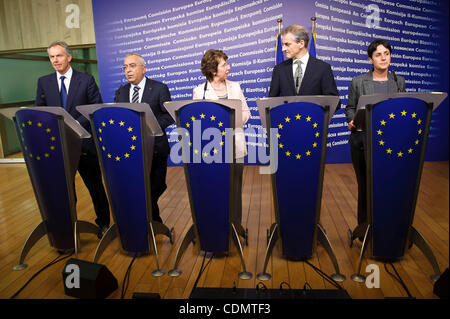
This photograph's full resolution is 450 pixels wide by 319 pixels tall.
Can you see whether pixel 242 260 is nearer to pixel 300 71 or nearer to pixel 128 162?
pixel 128 162

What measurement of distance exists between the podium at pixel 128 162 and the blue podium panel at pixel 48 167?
0.98ft

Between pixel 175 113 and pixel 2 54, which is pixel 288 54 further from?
pixel 2 54

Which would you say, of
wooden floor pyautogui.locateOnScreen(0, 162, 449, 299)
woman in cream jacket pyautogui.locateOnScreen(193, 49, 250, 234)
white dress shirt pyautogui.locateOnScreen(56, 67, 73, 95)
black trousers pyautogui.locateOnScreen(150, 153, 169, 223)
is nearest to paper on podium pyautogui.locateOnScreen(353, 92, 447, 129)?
woman in cream jacket pyautogui.locateOnScreen(193, 49, 250, 234)

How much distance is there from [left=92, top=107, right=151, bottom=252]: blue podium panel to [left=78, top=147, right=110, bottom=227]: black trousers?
2.35ft

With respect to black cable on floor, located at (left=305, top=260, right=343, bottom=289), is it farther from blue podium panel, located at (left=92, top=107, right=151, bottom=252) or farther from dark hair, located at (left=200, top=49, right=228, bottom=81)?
dark hair, located at (left=200, top=49, right=228, bottom=81)

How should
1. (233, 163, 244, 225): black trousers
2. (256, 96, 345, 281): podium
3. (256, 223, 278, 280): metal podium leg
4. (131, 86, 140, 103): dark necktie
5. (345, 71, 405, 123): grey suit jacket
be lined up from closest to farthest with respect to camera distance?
(256, 96, 345, 281): podium, (256, 223, 278, 280): metal podium leg, (345, 71, 405, 123): grey suit jacket, (233, 163, 244, 225): black trousers, (131, 86, 140, 103): dark necktie

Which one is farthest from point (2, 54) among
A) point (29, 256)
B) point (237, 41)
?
point (29, 256)

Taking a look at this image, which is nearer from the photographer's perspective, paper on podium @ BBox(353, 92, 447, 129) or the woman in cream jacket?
paper on podium @ BBox(353, 92, 447, 129)

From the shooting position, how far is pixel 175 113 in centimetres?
232

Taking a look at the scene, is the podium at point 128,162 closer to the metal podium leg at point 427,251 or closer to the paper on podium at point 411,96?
the paper on podium at point 411,96

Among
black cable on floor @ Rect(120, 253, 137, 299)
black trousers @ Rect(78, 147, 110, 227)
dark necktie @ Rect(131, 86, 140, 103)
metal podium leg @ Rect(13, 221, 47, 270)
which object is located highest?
dark necktie @ Rect(131, 86, 140, 103)

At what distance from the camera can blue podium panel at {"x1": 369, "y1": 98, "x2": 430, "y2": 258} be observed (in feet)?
7.10

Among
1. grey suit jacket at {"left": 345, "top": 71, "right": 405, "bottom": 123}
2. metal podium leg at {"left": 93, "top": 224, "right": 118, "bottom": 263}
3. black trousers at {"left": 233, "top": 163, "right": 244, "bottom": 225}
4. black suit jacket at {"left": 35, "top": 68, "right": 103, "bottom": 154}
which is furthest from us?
black suit jacket at {"left": 35, "top": 68, "right": 103, "bottom": 154}

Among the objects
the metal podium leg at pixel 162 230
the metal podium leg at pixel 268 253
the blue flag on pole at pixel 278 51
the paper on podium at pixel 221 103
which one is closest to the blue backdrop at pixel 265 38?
the blue flag on pole at pixel 278 51
